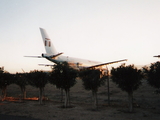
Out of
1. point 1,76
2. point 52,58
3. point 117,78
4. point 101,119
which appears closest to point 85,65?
point 52,58

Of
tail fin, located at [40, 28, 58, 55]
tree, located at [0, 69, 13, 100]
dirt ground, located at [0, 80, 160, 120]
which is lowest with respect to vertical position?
dirt ground, located at [0, 80, 160, 120]

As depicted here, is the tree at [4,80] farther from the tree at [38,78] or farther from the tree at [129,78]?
the tree at [129,78]

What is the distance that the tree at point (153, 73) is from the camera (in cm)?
1702

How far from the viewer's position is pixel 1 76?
87.7ft

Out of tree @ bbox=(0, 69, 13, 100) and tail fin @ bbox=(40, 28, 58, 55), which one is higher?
tail fin @ bbox=(40, 28, 58, 55)

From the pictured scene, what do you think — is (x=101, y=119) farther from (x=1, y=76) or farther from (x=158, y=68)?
(x=1, y=76)

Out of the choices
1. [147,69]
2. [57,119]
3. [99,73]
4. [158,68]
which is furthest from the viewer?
[99,73]

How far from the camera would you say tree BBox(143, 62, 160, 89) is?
17016mm

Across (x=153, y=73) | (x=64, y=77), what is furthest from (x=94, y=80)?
(x=153, y=73)

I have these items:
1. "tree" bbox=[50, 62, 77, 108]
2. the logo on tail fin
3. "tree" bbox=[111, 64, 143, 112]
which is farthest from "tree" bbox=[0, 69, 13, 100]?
the logo on tail fin

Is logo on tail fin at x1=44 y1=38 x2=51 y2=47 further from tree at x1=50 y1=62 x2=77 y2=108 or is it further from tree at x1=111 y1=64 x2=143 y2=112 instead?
tree at x1=111 y1=64 x2=143 y2=112

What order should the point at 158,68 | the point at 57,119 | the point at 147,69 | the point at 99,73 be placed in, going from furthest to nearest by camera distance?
the point at 99,73, the point at 147,69, the point at 158,68, the point at 57,119

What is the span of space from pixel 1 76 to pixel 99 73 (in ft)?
65.4

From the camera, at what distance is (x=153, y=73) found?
57.7ft
